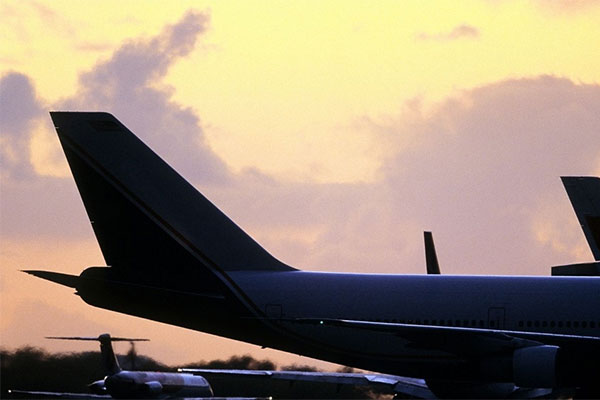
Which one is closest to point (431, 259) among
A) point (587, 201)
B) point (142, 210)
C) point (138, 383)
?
point (587, 201)

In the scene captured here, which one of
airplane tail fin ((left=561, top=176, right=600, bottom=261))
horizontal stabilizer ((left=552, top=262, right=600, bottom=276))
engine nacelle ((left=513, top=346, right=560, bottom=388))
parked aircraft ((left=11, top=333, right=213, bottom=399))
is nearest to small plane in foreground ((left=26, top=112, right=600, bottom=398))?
engine nacelle ((left=513, top=346, right=560, bottom=388))

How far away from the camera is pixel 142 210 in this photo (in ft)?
149

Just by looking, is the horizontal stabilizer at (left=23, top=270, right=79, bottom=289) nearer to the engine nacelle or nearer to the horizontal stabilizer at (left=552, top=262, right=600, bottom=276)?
the engine nacelle

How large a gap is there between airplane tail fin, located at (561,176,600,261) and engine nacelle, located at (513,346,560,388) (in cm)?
1389

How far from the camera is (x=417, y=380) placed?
4791 centimetres

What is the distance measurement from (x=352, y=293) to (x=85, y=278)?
7815mm

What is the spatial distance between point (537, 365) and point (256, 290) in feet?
28.1

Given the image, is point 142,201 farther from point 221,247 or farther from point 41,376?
point 41,376

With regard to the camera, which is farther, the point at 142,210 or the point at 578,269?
the point at 578,269

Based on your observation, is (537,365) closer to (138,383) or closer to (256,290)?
(256,290)

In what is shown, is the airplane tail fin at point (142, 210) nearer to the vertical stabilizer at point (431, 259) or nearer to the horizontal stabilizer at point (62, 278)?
the horizontal stabilizer at point (62, 278)

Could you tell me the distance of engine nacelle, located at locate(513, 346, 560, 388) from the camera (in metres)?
41.5

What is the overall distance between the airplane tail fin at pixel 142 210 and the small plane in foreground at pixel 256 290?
0.10 ft

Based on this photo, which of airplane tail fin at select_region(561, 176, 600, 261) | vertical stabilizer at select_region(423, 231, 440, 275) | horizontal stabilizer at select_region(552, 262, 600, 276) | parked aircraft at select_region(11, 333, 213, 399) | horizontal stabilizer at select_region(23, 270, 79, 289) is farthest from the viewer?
vertical stabilizer at select_region(423, 231, 440, 275)
